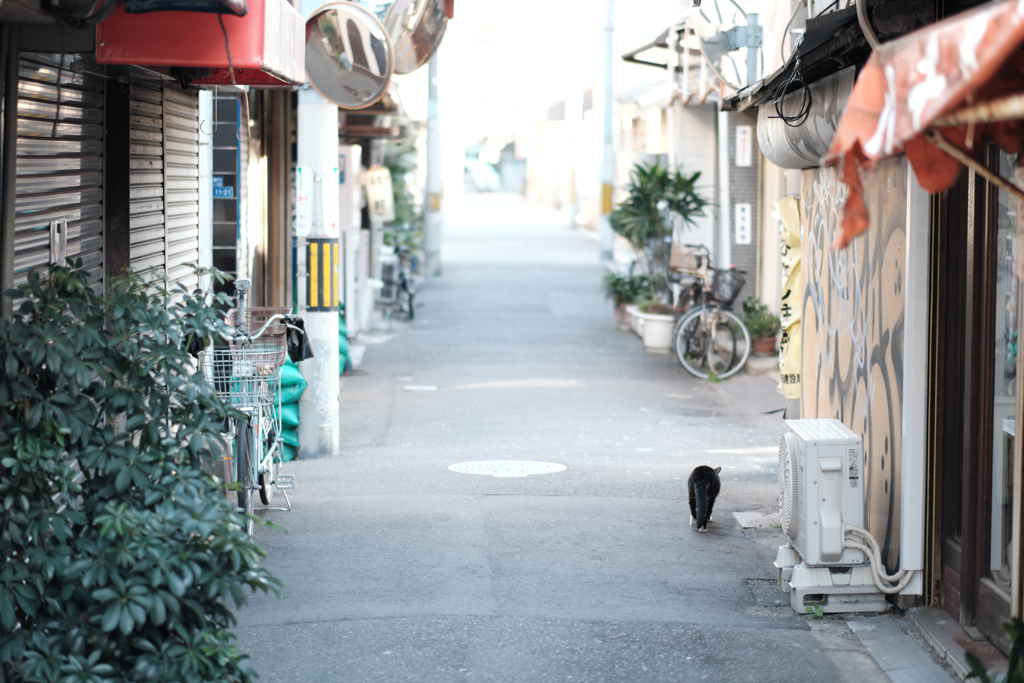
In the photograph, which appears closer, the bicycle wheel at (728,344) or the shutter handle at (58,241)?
the shutter handle at (58,241)

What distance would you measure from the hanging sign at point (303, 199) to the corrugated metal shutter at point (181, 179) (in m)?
0.85

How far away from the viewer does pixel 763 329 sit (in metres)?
15.5

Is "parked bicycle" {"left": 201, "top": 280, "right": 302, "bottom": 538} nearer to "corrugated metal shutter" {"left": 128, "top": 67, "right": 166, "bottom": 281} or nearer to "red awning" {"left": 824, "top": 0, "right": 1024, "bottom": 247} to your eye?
"corrugated metal shutter" {"left": 128, "top": 67, "right": 166, "bottom": 281}

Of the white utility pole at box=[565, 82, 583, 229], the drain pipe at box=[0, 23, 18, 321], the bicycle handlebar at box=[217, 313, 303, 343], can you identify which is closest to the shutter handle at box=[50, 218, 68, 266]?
the drain pipe at box=[0, 23, 18, 321]

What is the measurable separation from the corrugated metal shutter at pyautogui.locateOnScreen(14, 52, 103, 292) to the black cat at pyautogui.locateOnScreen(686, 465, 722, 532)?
12.5 feet

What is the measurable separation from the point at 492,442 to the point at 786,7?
4.76 m

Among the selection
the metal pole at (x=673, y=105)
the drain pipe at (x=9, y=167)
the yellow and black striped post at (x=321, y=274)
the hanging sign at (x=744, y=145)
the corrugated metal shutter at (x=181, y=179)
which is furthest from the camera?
the metal pole at (x=673, y=105)

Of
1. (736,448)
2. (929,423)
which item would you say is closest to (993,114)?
(929,423)

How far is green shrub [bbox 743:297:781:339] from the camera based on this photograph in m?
15.5

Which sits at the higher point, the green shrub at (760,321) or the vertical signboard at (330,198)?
the vertical signboard at (330,198)

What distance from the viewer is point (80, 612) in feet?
13.1

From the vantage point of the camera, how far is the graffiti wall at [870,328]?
5699 millimetres

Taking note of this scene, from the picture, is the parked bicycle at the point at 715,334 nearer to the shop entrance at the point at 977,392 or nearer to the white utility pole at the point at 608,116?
the shop entrance at the point at 977,392

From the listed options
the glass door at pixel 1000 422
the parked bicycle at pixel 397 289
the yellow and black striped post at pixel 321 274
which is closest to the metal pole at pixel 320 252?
the yellow and black striped post at pixel 321 274
